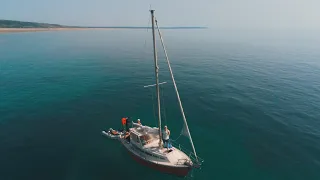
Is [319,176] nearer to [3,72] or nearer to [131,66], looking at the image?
[131,66]

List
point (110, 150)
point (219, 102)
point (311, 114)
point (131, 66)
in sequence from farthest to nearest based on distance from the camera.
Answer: point (131, 66) → point (219, 102) → point (311, 114) → point (110, 150)

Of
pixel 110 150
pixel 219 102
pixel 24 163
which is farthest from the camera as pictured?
pixel 219 102

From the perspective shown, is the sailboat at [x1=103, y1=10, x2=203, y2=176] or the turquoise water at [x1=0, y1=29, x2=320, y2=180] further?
the turquoise water at [x1=0, y1=29, x2=320, y2=180]

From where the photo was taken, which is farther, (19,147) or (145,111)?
(145,111)

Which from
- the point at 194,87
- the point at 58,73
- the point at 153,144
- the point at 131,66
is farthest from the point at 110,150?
the point at 131,66

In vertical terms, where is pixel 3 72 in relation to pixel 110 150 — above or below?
above

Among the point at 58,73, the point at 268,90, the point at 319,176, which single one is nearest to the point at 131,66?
the point at 58,73

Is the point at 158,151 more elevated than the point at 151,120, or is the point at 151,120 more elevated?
the point at 158,151

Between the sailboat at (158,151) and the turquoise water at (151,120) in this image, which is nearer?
the sailboat at (158,151)

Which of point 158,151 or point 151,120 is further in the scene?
point 151,120

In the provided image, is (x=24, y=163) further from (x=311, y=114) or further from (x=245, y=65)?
(x=245, y=65)
